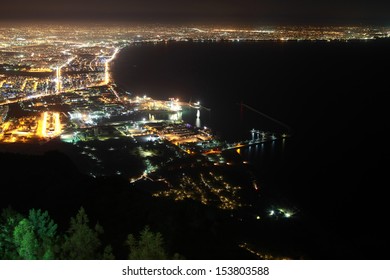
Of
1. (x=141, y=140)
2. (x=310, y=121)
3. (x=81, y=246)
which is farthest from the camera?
(x=310, y=121)

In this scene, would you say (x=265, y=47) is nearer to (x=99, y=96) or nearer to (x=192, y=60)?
(x=192, y=60)

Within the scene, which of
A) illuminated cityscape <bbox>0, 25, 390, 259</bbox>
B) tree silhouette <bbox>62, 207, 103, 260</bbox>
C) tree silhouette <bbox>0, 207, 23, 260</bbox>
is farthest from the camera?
illuminated cityscape <bbox>0, 25, 390, 259</bbox>

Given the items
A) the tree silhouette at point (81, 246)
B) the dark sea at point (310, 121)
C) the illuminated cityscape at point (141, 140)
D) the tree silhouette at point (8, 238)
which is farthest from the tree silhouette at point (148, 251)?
the dark sea at point (310, 121)

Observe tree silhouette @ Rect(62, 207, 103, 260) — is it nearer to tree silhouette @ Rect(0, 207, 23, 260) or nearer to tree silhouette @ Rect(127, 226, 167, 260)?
tree silhouette @ Rect(127, 226, 167, 260)

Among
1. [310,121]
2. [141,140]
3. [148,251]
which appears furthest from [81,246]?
[310,121]

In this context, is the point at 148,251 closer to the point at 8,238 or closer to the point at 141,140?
the point at 8,238

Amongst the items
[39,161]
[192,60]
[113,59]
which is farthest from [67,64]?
[39,161]

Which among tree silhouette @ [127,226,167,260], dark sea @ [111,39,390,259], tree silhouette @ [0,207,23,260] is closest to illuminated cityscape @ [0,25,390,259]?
dark sea @ [111,39,390,259]

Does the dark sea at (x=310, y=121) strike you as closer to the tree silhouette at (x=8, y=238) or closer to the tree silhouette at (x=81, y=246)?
the tree silhouette at (x=81, y=246)
